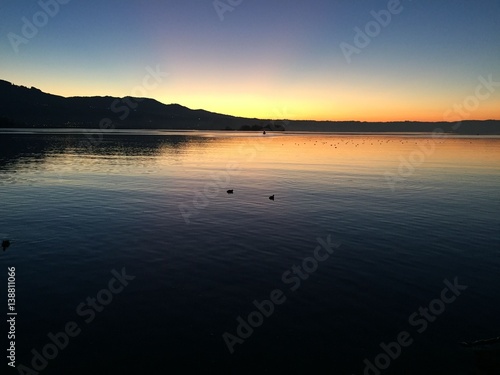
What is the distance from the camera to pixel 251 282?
16.9 metres

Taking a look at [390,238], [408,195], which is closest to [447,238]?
[390,238]

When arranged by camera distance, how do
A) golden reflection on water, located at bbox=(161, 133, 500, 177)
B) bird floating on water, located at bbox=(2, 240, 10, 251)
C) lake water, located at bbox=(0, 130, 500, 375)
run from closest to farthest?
1. lake water, located at bbox=(0, 130, 500, 375)
2. bird floating on water, located at bbox=(2, 240, 10, 251)
3. golden reflection on water, located at bbox=(161, 133, 500, 177)

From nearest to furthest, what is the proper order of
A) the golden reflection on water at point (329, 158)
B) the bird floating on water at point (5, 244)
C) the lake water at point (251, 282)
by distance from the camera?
the lake water at point (251, 282), the bird floating on water at point (5, 244), the golden reflection on water at point (329, 158)

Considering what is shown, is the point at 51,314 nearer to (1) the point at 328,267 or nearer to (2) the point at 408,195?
(1) the point at 328,267

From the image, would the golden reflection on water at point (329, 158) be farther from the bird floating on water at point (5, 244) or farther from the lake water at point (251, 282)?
the bird floating on water at point (5, 244)

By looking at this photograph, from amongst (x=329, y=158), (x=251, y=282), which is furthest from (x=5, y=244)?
(x=329, y=158)

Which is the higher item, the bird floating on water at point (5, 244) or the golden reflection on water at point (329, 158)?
the bird floating on water at point (5, 244)

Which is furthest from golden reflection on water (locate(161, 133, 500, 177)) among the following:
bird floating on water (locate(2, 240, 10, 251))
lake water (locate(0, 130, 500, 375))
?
bird floating on water (locate(2, 240, 10, 251))

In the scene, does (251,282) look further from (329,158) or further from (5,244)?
(329,158)

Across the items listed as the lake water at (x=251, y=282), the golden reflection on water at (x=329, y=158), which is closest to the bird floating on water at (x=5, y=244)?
the lake water at (x=251, y=282)

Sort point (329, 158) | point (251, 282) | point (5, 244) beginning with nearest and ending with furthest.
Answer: point (251, 282)
point (5, 244)
point (329, 158)

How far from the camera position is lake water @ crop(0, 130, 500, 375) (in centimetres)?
1167

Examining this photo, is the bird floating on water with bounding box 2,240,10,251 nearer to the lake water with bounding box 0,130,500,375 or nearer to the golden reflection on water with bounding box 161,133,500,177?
the lake water with bounding box 0,130,500,375

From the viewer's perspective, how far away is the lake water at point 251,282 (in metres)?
11.7
